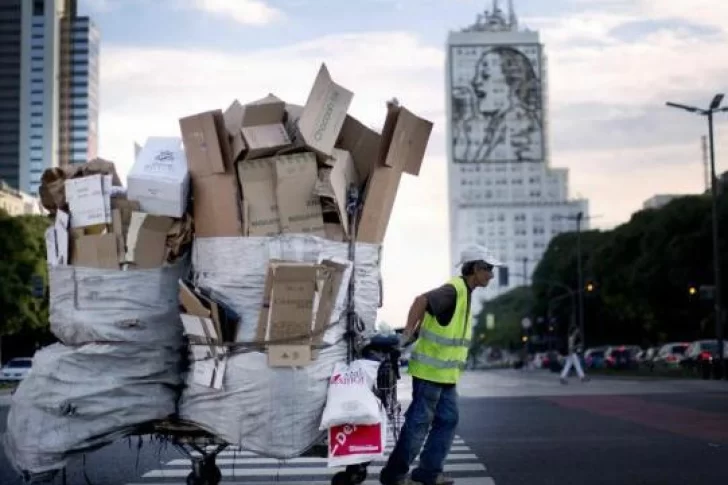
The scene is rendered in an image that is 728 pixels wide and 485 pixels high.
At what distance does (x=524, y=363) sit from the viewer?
405ft

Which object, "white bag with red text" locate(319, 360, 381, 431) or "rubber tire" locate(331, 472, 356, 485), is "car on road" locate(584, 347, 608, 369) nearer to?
"rubber tire" locate(331, 472, 356, 485)

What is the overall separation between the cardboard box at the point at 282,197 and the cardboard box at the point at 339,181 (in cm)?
9

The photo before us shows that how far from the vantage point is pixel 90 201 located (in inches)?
322

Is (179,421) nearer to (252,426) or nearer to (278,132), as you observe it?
(252,426)

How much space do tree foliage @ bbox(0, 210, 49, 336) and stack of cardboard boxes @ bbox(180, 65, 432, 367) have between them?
60.7m

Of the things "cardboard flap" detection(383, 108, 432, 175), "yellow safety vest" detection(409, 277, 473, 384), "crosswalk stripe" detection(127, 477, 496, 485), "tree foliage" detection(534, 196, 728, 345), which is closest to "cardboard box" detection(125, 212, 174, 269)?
"cardboard flap" detection(383, 108, 432, 175)

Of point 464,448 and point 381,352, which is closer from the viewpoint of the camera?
point 381,352

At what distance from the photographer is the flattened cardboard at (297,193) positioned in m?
7.97

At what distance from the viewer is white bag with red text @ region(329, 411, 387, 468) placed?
7.81 meters

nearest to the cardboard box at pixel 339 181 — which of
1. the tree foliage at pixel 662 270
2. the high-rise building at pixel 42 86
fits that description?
the tree foliage at pixel 662 270

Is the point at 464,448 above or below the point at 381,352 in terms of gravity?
below

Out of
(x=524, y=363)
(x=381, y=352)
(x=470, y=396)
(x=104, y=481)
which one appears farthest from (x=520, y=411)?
(x=524, y=363)

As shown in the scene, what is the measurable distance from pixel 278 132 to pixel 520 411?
15.3 meters

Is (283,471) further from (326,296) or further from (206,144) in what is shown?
(206,144)
